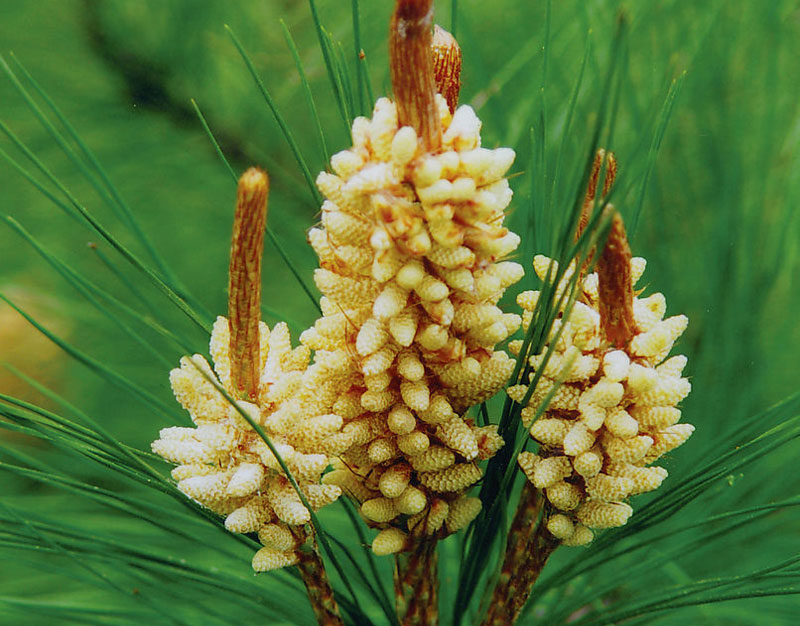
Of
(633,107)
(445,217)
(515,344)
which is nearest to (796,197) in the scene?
(633,107)

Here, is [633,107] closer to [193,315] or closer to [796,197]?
[796,197]

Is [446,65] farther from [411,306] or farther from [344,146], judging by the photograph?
[344,146]

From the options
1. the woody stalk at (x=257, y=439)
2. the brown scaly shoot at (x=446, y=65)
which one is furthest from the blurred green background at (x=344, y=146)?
the woody stalk at (x=257, y=439)

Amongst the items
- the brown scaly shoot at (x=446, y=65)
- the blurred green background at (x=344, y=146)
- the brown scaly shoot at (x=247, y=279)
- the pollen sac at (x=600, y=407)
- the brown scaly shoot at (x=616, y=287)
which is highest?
the blurred green background at (x=344, y=146)

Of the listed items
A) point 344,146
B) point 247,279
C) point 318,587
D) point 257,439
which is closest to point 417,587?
point 318,587

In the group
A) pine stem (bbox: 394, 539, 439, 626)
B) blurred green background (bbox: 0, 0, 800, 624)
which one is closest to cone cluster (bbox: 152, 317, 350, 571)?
pine stem (bbox: 394, 539, 439, 626)

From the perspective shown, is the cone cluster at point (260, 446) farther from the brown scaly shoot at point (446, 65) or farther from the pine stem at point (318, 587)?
the brown scaly shoot at point (446, 65)
